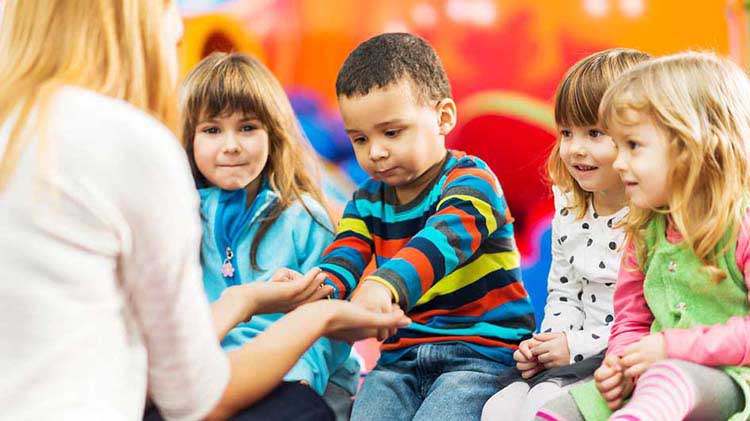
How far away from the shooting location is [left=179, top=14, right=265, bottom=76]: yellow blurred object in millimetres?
2469

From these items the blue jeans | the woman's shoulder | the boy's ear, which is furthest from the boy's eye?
the woman's shoulder

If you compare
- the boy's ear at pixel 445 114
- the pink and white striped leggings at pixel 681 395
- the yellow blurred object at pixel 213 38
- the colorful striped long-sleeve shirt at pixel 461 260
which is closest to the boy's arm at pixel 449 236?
the colorful striped long-sleeve shirt at pixel 461 260

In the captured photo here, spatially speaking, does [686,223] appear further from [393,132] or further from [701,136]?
[393,132]

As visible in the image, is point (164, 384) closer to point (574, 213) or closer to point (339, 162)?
point (574, 213)

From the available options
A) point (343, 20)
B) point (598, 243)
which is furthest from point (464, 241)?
point (343, 20)

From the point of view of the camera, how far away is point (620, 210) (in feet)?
5.32

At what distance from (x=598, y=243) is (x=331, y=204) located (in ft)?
3.07

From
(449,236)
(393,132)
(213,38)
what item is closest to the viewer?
(449,236)

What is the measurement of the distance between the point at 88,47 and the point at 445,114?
84 cm

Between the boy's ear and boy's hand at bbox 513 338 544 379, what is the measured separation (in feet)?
1.39

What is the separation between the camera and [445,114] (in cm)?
175

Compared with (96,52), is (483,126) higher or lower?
lower

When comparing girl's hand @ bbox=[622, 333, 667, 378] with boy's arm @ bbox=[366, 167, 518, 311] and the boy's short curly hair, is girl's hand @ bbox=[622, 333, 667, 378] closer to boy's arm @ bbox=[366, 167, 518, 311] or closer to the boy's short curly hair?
boy's arm @ bbox=[366, 167, 518, 311]

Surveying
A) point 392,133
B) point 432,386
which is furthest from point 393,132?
point 432,386
